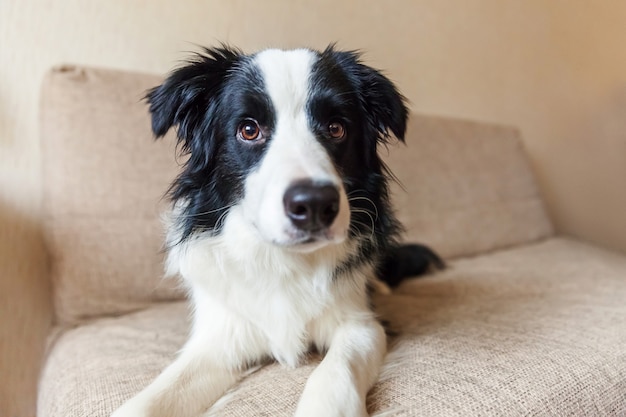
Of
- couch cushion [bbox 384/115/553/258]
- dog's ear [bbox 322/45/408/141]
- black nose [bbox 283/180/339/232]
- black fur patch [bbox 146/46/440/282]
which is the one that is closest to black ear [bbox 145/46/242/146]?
black fur patch [bbox 146/46/440/282]

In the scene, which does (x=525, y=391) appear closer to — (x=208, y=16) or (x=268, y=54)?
(x=268, y=54)

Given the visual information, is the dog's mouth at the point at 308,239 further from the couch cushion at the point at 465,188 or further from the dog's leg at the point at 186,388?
the couch cushion at the point at 465,188

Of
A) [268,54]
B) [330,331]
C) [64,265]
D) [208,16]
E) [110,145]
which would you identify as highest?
[208,16]

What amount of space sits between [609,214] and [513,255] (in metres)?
0.66

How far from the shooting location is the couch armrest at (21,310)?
158cm

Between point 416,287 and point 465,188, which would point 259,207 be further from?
point 465,188

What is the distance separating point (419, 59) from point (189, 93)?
199 cm

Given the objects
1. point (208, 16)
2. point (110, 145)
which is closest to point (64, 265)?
point (110, 145)

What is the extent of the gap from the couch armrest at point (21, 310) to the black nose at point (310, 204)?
122 centimetres

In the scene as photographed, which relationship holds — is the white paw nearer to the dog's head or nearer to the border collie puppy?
the border collie puppy

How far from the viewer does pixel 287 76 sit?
120 centimetres

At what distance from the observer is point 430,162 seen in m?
2.57

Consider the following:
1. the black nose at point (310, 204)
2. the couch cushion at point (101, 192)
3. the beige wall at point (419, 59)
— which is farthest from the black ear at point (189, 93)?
the beige wall at point (419, 59)

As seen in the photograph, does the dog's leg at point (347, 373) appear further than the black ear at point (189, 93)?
No
